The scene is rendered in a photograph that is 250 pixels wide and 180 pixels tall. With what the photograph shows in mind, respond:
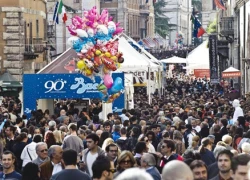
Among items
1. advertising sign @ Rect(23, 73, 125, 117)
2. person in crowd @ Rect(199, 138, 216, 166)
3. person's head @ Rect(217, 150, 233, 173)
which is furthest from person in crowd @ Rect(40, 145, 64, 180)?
advertising sign @ Rect(23, 73, 125, 117)

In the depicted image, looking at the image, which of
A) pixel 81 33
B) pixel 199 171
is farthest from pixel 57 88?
pixel 199 171

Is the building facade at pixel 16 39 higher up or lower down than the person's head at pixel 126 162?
higher up

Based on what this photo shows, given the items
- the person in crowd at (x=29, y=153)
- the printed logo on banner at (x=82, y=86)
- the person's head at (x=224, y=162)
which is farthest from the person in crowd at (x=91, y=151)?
the printed logo on banner at (x=82, y=86)

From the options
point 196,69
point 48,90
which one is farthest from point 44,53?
point 48,90

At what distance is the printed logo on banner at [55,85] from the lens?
29848mm

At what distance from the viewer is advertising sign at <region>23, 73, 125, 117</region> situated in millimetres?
29516

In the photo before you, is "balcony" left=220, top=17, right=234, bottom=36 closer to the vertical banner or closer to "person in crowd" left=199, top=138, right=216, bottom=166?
the vertical banner

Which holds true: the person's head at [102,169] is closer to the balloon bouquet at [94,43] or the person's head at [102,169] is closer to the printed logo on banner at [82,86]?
the balloon bouquet at [94,43]

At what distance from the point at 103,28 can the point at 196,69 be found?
101 ft

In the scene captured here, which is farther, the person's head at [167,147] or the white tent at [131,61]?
the white tent at [131,61]

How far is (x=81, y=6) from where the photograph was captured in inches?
3118

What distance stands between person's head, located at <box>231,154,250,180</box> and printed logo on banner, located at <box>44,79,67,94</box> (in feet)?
63.2

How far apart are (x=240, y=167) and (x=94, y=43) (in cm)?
1662

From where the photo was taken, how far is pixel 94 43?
1051 inches
